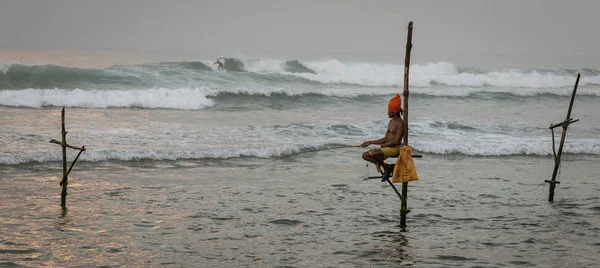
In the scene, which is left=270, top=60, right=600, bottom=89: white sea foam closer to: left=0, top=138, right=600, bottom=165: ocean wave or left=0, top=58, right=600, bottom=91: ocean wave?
left=0, top=58, right=600, bottom=91: ocean wave

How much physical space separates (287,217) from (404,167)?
2.18 metres

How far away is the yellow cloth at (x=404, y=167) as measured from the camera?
29.8 feet

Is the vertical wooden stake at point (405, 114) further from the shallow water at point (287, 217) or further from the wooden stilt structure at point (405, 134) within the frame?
the shallow water at point (287, 217)

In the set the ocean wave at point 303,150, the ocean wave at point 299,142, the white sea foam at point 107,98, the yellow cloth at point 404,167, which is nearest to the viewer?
the yellow cloth at point 404,167

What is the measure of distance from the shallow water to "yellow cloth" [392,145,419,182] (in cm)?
80

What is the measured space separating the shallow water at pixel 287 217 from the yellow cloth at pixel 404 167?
805mm

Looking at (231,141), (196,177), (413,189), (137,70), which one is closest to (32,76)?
(137,70)

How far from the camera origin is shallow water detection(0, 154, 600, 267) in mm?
8523

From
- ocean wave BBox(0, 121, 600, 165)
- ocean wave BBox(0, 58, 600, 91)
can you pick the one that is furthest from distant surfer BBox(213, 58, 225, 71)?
ocean wave BBox(0, 121, 600, 165)

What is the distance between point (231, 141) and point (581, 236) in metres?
10.1

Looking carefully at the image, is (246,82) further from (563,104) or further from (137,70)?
(563,104)

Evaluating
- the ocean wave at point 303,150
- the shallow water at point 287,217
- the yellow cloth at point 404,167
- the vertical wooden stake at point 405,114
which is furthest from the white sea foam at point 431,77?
the yellow cloth at point 404,167

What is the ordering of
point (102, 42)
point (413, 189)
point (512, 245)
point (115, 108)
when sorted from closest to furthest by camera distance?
point (512, 245) → point (413, 189) → point (115, 108) → point (102, 42)

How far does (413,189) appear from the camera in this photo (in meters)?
12.8
